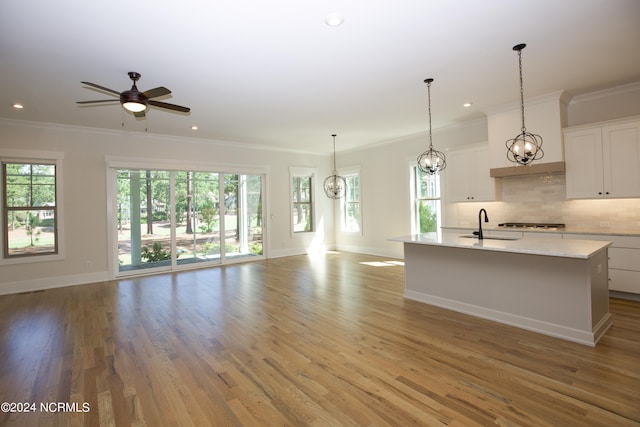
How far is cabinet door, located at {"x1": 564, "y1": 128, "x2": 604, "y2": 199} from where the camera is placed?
4.51 metres

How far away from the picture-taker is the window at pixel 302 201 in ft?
29.0

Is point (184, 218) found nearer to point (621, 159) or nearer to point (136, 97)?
point (136, 97)

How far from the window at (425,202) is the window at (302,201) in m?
2.98

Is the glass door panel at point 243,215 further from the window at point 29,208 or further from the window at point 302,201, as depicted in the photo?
the window at point 29,208

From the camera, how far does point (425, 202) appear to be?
724 centimetres

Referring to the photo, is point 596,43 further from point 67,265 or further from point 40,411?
point 67,265

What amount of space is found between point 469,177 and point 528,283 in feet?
9.75

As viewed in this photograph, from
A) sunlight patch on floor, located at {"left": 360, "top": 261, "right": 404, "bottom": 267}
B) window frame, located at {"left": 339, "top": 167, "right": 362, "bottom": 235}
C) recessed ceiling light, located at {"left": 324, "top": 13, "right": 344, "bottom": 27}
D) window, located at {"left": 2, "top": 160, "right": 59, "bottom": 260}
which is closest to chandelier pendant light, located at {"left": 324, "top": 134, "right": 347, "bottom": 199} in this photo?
window frame, located at {"left": 339, "top": 167, "right": 362, "bottom": 235}

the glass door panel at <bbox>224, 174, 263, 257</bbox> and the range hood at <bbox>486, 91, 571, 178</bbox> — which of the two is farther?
the glass door panel at <bbox>224, 174, 263, 257</bbox>

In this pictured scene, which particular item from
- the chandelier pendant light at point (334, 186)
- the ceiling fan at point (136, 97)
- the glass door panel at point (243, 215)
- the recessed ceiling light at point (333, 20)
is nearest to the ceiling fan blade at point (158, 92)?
the ceiling fan at point (136, 97)

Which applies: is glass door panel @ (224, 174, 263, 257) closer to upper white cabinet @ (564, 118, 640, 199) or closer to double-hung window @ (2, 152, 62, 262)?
double-hung window @ (2, 152, 62, 262)

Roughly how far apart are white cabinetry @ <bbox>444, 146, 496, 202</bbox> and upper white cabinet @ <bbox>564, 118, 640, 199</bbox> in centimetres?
115

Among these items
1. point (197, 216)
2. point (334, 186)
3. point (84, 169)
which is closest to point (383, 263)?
point (334, 186)

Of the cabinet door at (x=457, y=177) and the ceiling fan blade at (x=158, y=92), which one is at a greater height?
the ceiling fan blade at (x=158, y=92)
